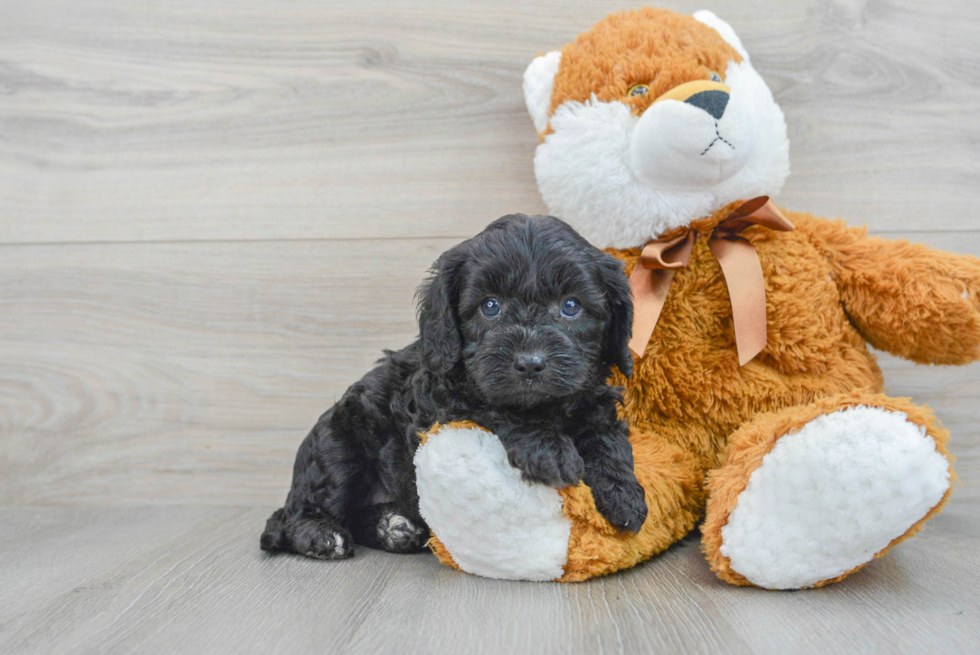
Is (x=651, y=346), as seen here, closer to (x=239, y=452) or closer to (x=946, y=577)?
(x=946, y=577)

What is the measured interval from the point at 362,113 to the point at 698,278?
1.06m

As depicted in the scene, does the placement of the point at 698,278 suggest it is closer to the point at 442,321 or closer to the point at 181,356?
the point at 442,321

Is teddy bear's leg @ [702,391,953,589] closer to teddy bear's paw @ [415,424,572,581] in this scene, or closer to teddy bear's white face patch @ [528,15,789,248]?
teddy bear's paw @ [415,424,572,581]

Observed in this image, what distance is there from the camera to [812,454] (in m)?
1.14

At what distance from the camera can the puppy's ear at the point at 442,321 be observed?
125 cm

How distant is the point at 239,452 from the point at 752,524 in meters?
1.45

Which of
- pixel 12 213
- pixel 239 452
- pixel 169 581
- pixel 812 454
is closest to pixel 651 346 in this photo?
pixel 812 454

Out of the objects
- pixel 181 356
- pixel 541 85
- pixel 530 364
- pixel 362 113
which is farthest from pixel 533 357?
pixel 181 356

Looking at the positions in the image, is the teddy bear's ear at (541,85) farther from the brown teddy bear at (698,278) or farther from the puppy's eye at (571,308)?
the puppy's eye at (571,308)

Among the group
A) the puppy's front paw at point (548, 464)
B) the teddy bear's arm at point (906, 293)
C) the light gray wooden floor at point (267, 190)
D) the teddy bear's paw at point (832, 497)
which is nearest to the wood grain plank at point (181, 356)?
the light gray wooden floor at point (267, 190)

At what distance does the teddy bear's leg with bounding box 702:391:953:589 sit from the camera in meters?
1.10

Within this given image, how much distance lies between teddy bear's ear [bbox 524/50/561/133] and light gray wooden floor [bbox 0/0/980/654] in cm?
31

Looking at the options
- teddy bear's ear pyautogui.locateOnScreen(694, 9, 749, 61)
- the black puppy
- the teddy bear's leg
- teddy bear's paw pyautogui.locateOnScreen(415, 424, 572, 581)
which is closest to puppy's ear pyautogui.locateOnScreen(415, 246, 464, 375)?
the black puppy

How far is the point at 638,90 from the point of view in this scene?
1.49 metres
